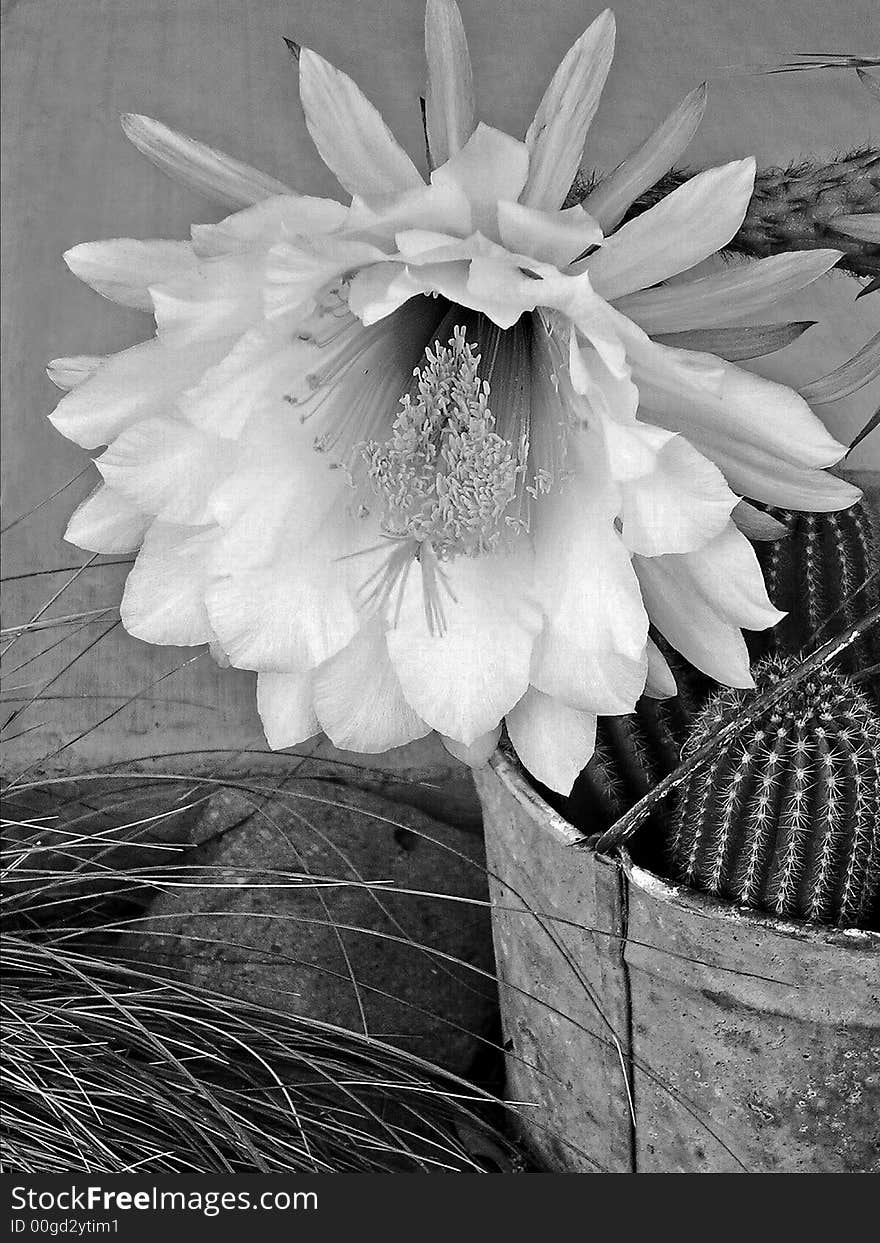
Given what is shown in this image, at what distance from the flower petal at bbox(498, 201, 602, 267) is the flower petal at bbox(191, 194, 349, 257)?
64 millimetres

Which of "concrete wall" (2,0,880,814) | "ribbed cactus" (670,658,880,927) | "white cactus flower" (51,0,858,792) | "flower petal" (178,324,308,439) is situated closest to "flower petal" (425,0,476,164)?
"white cactus flower" (51,0,858,792)

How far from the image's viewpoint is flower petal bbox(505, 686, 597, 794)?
55 cm

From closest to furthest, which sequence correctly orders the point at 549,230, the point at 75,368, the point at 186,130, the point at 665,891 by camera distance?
the point at 549,230 < the point at 75,368 < the point at 665,891 < the point at 186,130

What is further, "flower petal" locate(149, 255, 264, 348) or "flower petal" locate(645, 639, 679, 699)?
"flower petal" locate(645, 639, 679, 699)

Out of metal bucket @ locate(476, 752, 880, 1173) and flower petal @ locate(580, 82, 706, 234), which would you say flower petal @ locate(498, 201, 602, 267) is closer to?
flower petal @ locate(580, 82, 706, 234)

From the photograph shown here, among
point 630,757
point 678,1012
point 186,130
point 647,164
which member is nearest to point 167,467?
point 647,164

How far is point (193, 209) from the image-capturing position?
4.45ft

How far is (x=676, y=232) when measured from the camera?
451 millimetres

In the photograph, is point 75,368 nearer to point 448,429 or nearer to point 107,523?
point 107,523

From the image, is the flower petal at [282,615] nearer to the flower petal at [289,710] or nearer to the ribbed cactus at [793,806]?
the flower petal at [289,710]

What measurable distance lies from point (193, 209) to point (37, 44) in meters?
0.27

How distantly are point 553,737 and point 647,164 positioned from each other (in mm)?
260

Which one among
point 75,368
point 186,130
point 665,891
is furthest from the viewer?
point 186,130

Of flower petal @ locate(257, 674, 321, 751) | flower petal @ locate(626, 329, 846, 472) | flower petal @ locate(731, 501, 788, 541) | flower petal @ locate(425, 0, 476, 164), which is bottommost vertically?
flower petal @ locate(257, 674, 321, 751)
